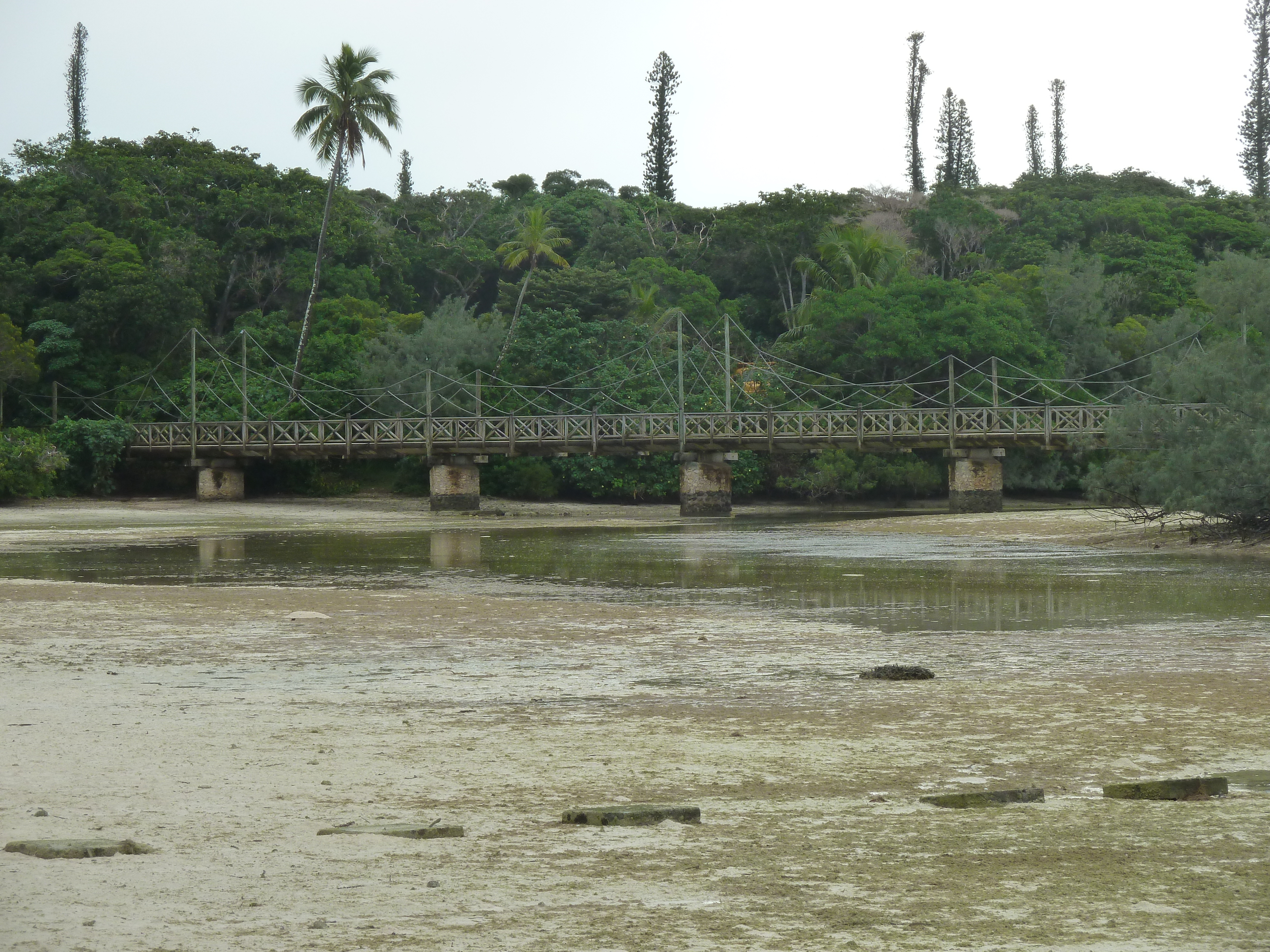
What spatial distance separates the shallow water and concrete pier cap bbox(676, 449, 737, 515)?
12778 mm

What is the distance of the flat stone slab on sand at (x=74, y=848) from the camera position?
174 inches

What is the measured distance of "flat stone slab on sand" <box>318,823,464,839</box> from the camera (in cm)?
475

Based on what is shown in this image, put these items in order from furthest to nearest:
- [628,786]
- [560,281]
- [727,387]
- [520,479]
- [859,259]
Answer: [859,259] < [560,281] < [520,479] < [727,387] < [628,786]

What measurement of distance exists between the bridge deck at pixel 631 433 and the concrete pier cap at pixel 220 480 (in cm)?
35

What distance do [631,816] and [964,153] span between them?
72154 mm

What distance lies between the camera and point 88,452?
42688 millimetres

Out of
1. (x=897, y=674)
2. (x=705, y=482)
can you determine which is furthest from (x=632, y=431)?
(x=897, y=674)

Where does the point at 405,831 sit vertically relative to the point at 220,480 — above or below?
below

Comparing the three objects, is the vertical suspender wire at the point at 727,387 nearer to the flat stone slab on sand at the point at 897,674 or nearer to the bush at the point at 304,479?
the bush at the point at 304,479

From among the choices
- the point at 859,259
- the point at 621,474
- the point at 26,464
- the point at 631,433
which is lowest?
the point at 621,474

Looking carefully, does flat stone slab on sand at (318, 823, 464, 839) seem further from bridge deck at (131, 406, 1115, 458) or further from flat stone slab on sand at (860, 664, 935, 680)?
bridge deck at (131, 406, 1115, 458)

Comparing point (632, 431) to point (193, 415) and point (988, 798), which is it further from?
point (988, 798)

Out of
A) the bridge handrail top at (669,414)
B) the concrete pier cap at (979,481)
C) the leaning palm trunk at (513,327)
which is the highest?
the leaning palm trunk at (513,327)

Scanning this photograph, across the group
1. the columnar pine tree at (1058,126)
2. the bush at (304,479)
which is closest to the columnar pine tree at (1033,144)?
the columnar pine tree at (1058,126)
